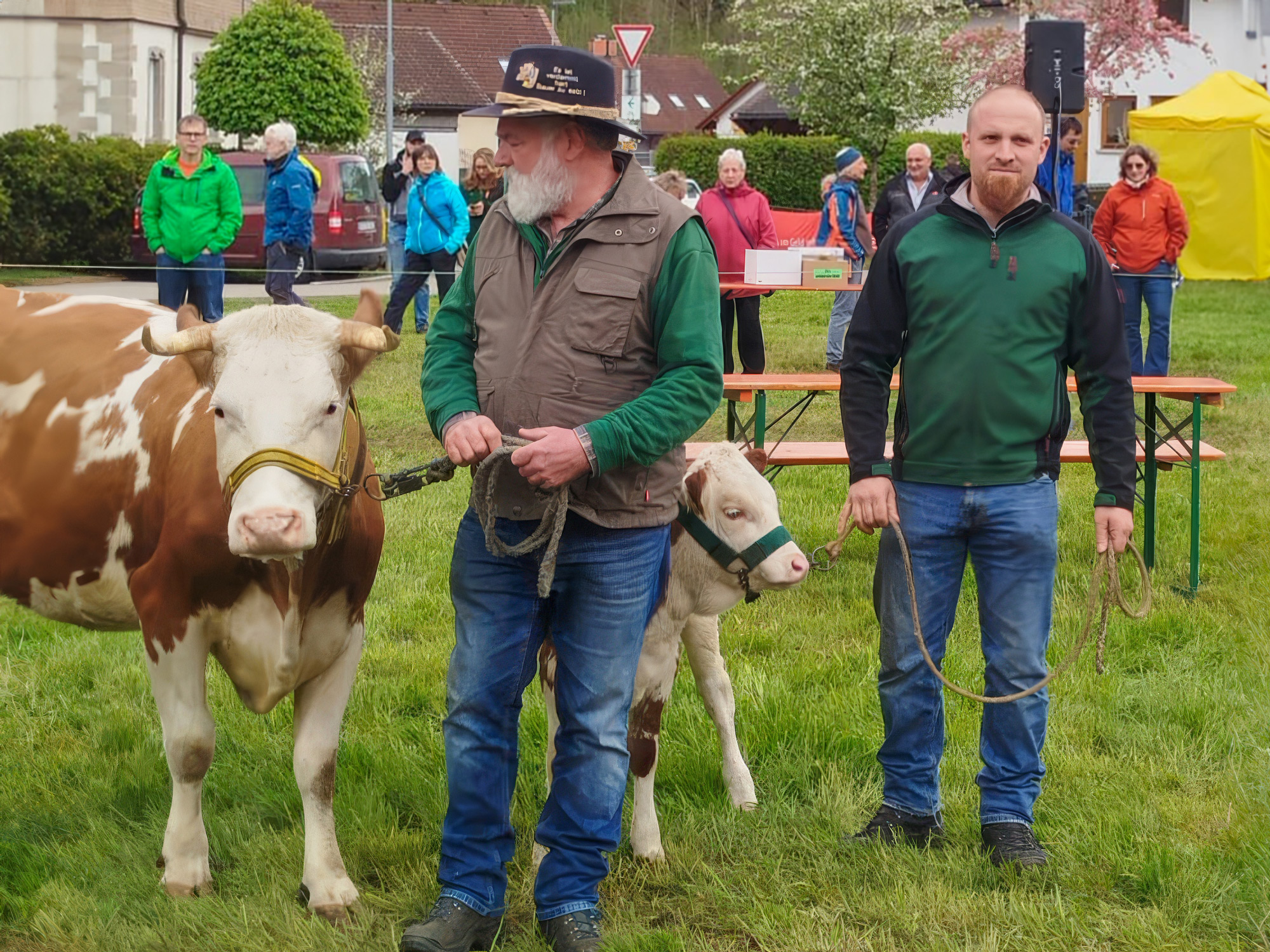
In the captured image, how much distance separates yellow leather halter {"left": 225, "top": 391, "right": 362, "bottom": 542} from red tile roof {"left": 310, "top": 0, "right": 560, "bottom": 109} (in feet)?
179

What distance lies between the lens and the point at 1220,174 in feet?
84.8

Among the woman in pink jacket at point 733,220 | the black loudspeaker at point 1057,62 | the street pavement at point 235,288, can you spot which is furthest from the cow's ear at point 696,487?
the street pavement at point 235,288

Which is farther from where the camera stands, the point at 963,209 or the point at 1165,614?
the point at 1165,614

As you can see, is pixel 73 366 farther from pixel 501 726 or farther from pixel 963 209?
pixel 963 209

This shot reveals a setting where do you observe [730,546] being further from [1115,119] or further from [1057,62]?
[1115,119]

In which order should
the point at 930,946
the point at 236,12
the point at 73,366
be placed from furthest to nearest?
the point at 236,12 → the point at 73,366 → the point at 930,946

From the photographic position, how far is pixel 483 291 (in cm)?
374

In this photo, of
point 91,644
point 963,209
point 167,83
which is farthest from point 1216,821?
point 167,83

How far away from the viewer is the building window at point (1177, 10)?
44.8m

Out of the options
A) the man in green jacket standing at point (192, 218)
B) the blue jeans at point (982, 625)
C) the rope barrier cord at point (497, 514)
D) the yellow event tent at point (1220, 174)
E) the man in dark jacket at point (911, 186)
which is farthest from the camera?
the yellow event tent at point (1220, 174)

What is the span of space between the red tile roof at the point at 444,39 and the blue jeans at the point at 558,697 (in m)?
54.7

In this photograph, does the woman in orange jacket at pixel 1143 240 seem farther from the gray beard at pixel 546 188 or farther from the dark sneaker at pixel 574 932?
the dark sneaker at pixel 574 932

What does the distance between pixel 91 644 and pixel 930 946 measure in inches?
158

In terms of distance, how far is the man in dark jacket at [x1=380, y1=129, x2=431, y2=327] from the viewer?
51.7 ft
